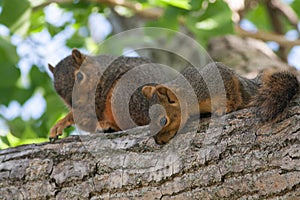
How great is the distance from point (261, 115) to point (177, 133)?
528mm

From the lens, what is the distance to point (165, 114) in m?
3.28

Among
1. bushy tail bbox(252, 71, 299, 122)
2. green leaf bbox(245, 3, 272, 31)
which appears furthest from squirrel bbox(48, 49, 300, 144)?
green leaf bbox(245, 3, 272, 31)

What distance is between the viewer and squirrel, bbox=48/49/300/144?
9.41ft

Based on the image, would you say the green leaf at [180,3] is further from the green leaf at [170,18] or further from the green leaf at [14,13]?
the green leaf at [14,13]

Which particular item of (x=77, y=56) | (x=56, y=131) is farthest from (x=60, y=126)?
(x=77, y=56)

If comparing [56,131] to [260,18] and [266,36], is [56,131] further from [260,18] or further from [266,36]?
[260,18]

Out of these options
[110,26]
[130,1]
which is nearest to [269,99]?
[130,1]

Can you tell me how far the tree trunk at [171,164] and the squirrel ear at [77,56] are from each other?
128 centimetres

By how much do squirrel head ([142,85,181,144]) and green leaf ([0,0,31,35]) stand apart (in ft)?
4.67

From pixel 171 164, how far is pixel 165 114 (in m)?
0.53

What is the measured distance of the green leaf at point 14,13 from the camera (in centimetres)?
427

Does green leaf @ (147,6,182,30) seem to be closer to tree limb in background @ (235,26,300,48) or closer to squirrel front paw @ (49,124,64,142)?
tree limb in background @ (235,26,300,48)

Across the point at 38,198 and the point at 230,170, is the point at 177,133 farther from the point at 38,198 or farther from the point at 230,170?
the point at 38,198

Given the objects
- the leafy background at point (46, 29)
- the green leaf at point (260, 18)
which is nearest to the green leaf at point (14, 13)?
the leafy background at point (46, 29)
